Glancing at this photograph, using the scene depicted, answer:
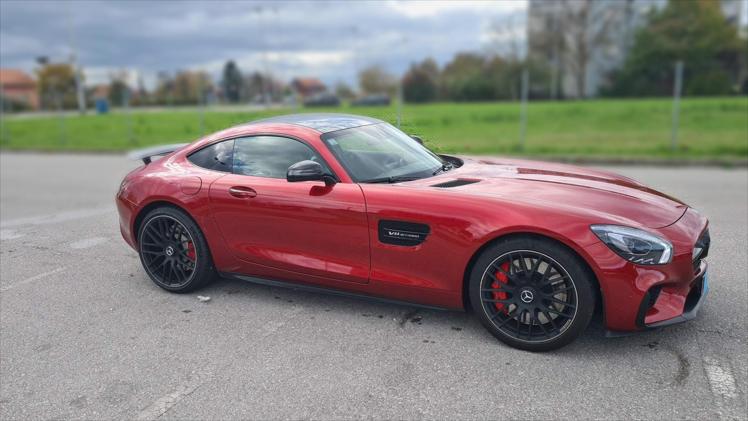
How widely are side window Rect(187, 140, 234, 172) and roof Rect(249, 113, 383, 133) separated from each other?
313mm

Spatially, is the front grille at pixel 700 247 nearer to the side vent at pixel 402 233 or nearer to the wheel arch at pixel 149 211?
the side vent at pixel 402 233

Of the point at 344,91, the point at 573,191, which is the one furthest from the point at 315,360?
the point at 344,91

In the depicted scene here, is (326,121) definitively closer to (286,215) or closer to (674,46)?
(286,215)

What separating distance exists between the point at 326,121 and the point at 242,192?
849 millimetres

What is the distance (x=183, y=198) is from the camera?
446 centimetres

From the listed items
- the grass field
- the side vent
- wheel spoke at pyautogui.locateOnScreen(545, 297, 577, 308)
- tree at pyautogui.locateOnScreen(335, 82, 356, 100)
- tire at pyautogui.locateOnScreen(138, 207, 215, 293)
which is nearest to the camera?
wheel spoke at pyautogui.locateOnScreen(545, 297, 577, 308)

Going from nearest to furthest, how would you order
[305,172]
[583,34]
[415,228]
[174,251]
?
[415,228]
[305,172]
[174,251]
[583,34]

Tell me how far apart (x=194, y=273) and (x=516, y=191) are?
2.51 metres

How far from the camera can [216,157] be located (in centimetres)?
457

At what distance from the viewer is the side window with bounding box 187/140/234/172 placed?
450 cm

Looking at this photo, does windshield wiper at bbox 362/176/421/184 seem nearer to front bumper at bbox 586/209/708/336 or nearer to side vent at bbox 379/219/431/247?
side vent at bbox 379/219/431/247

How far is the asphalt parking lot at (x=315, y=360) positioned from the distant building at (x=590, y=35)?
5221cm

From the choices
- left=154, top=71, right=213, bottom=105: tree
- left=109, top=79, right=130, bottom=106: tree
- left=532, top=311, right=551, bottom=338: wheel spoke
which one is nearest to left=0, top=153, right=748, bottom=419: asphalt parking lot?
left=532, top=311, right=551, bottom=338: wheel spoke

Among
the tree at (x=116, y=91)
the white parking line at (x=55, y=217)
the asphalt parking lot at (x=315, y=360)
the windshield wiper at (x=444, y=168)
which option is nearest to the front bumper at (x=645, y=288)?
the asphalt parking lot at (x=315, y=360)
